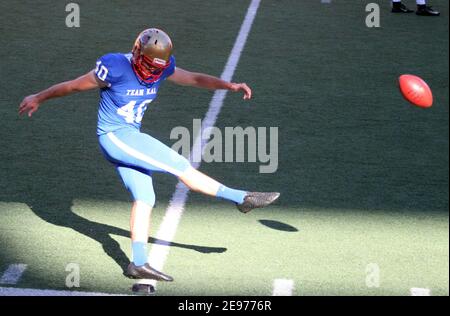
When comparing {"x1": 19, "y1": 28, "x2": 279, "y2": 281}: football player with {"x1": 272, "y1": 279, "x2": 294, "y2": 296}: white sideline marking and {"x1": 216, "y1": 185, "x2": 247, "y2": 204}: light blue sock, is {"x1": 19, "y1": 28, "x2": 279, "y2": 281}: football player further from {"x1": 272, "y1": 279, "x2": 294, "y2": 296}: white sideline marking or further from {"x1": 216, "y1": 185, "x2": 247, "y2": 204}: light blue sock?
{"x1": 272, "y1": 279, "x2": 294, "y2": 296}: white sideline marking

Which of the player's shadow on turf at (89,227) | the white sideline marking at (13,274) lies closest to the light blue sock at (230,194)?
the player's shadow on turf at (89,227)

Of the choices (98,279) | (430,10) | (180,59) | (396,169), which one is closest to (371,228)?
(396,169)

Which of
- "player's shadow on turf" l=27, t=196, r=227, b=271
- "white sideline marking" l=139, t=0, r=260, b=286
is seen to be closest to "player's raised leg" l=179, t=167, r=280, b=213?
"player's shadow on turf" l=27, t=196, r=227, b=271

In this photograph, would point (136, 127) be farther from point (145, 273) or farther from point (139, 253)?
point (145, 273)

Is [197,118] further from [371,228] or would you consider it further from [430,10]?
[430,10]

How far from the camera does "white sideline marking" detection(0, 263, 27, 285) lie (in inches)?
297

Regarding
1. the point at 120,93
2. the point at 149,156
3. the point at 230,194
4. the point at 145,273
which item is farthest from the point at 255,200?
the point at 120,93

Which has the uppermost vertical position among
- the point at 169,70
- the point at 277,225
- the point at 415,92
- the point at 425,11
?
the point at 425,11

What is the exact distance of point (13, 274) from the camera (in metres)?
7.67

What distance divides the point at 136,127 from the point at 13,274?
4.47ft

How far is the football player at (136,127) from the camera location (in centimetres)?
759

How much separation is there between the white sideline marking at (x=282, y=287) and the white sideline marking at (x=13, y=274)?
1.79 meters

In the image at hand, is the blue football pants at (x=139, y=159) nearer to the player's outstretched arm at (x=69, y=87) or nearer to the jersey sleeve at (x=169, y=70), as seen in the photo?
the player's outstretched arm at (x=69, y=87)
